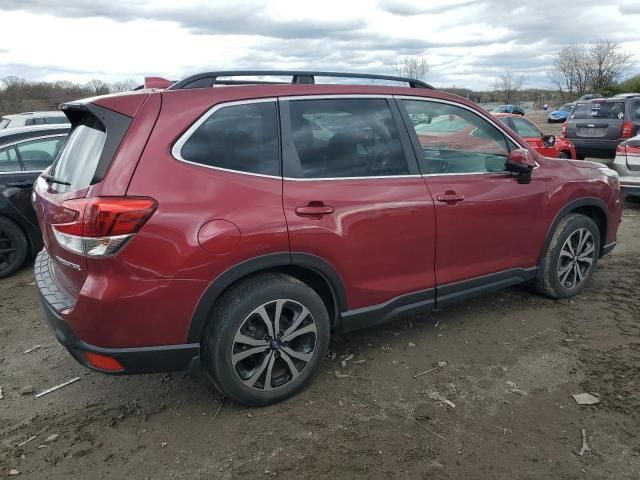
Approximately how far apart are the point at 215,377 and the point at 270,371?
1.03 feet

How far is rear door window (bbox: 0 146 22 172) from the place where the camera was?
5.66 metres

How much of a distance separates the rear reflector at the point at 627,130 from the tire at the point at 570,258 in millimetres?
8176

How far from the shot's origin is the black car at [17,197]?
18.1 feet

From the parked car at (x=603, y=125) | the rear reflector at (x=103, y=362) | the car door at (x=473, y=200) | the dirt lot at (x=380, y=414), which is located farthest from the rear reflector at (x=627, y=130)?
the rear reflector at (x=103, y=362)

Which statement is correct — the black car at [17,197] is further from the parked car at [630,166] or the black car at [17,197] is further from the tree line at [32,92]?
the tree line at [32,92]

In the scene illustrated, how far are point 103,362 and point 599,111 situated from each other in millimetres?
12541

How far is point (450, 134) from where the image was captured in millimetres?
3939

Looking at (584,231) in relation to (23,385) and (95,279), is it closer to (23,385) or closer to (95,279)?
(95,279)

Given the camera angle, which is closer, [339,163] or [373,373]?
[339,163]

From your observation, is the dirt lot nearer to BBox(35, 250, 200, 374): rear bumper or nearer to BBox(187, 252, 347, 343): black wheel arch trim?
BBox(35, 250, 200, 374): rear bumper

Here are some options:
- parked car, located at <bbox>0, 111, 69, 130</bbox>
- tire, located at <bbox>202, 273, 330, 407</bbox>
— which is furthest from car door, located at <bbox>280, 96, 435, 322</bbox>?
parked car, located at <bbox>0, 111, 69, 130</bbox>

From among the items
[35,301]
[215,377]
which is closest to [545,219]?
[215,377]

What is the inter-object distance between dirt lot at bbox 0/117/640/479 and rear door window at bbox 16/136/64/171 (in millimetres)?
2391

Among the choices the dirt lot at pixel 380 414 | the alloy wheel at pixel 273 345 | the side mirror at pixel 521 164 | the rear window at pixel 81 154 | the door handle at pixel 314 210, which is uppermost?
the rear window at pixel 81 154
